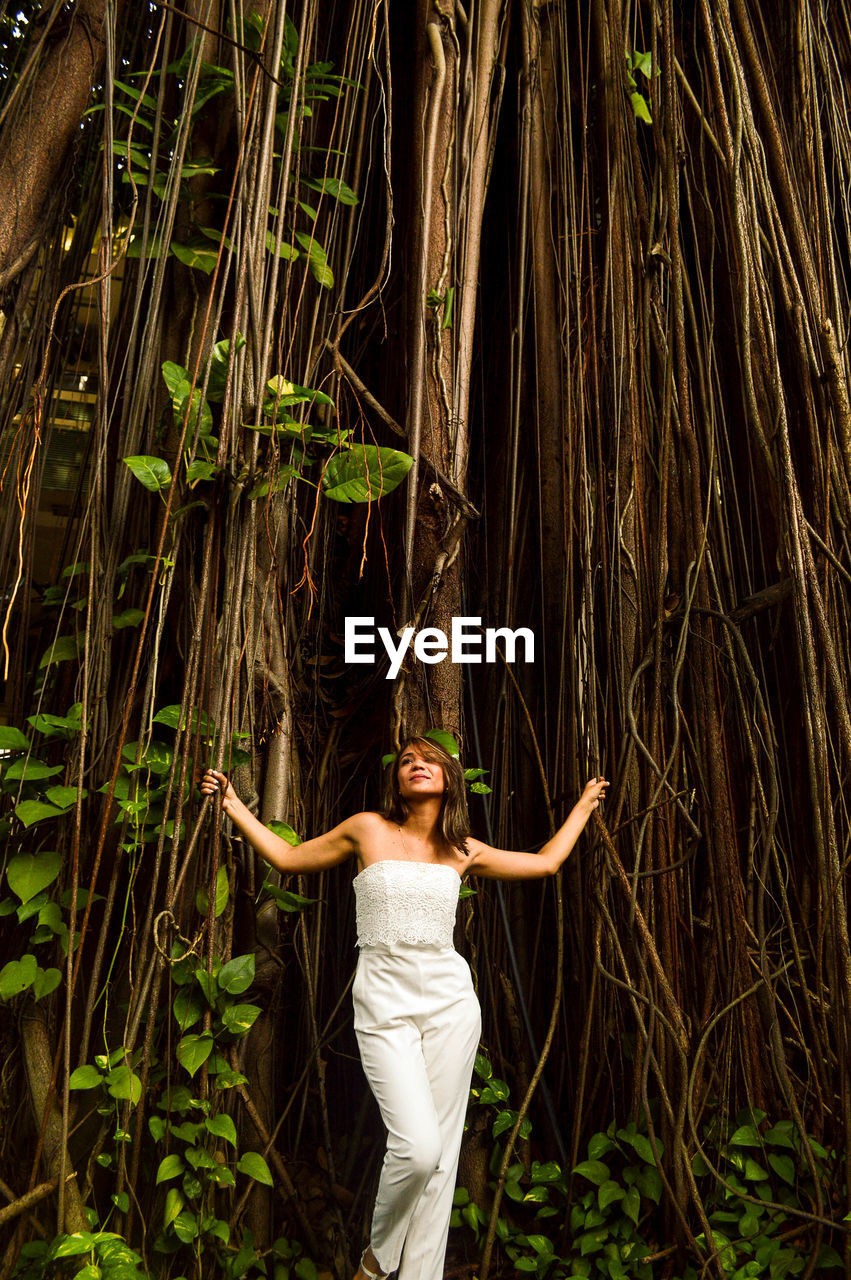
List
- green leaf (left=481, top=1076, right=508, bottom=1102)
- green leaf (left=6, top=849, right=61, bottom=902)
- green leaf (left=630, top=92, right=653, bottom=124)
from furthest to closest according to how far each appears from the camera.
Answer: green leaf (left=630, top=92, right=653, bottom=124), green leaf (left=481, top=1076, right=508, bottom=1102), green leaf (left=6, top=849, right=61, bottom=902)

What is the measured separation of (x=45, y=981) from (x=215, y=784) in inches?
17.1

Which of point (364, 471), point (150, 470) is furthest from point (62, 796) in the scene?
point (364, 471)

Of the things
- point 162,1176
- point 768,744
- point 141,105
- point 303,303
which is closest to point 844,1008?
point 768,744

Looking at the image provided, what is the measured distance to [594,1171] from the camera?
1.81m

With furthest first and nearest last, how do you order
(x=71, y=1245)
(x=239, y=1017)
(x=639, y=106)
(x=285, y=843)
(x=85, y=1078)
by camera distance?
(x=639, y=106) < (x=285, y=843) < (x=239, y=1017) < (x=85, y=1078) < (x=71, y=1245)

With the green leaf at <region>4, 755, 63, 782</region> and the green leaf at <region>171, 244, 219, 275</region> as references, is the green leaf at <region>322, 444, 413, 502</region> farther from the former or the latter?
the green leaf at <region>4, 755, 63, 782</region>

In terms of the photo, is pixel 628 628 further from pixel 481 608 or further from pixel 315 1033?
pixel 315 1033

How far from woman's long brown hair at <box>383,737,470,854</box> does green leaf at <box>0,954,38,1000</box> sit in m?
0.66

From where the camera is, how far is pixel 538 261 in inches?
95.3

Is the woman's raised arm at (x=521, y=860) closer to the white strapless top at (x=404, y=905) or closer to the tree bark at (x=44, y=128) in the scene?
the white strapless top at (x=404, y=905)

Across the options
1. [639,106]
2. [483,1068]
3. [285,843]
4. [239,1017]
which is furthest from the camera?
[639,106]

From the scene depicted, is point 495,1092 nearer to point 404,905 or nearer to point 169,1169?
point 404,905

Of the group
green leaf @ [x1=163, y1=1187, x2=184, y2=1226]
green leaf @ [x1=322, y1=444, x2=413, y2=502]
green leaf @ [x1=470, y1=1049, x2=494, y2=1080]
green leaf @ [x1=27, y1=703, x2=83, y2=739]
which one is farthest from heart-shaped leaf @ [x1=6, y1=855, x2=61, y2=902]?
green leaf @ [x1=470, y1=1049, x2=494, y2=1080]

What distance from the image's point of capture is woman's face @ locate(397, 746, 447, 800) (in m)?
1.73
